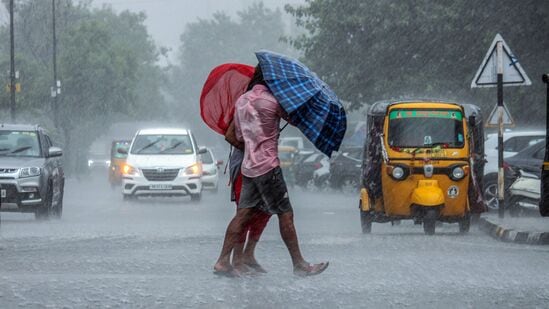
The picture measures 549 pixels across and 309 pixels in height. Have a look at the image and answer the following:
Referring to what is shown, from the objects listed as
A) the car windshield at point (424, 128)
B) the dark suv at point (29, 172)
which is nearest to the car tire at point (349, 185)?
the dark suv at point (29, 172)

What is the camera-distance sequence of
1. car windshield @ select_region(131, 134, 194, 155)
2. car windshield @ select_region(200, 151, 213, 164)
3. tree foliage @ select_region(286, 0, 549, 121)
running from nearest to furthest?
car windshield @ select_region(131, 134, 194, 155) → tree foliage @ select_region(286, 0, 549, 121) → car windshield @ select_region(200, 151, 213, 164)

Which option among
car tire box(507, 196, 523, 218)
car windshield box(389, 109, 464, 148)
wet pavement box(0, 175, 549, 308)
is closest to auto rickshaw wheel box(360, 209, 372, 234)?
wet pavement box(0, 175, 549, 308)

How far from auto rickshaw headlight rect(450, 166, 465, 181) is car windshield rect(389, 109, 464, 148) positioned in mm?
329

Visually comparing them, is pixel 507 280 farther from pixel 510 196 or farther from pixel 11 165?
pixel 11 165

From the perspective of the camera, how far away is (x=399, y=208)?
18672mm

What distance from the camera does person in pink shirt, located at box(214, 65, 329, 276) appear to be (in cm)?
1112

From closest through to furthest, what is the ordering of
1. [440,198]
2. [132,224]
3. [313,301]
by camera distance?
1. [313,301]
2. [440,198]
3. [132,224]

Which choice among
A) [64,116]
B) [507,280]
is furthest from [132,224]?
[64,116]

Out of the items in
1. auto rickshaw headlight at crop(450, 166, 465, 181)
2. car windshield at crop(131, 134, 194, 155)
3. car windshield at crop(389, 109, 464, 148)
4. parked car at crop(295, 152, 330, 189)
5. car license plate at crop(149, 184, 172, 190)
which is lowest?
parked car at crop(295, 152, 330, 189)

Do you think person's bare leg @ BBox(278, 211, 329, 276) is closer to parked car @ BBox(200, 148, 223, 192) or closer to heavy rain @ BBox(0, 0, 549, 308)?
heavy rain @ BBox(0, 0, 549, 308)

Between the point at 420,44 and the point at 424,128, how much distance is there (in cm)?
2994

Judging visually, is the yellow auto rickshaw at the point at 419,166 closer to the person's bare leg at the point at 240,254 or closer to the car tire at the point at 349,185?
the person's bare leg at the point at 240,254

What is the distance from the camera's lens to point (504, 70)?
21.5 meters

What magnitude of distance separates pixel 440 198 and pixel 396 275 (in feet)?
23.6
